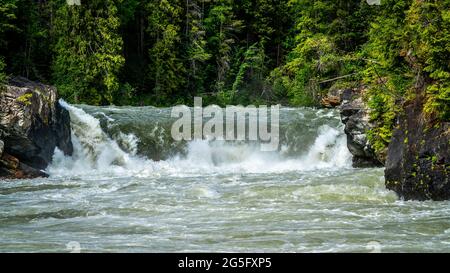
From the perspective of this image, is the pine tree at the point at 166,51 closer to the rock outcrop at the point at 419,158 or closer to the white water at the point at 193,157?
the white water at the point at 193,157

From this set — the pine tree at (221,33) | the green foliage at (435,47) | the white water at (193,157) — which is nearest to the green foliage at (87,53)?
the pine tree at (221,33)

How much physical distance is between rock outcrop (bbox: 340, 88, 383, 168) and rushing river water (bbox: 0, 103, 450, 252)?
3.31ft

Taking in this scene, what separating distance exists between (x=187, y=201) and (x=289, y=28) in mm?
32581

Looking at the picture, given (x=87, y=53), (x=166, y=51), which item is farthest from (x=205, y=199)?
(x=166, y=51)

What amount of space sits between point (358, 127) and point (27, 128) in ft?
34.1

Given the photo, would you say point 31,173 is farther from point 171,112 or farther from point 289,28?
point 289,28

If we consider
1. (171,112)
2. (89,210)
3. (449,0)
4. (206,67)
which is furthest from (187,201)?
(206,67)

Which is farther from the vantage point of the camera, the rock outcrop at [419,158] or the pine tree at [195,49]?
the pine tree at [195,49]

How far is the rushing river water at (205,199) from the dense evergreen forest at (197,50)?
9.24 ft

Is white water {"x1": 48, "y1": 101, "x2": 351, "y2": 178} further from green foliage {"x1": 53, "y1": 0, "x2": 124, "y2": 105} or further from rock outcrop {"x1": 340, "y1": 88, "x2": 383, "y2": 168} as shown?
green foliage {"x1": 53, "y1": 0, "x2": 124, "y2": 105}

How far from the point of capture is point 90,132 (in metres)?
22.7

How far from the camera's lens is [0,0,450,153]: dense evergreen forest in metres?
25.2

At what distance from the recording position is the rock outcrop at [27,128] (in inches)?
727

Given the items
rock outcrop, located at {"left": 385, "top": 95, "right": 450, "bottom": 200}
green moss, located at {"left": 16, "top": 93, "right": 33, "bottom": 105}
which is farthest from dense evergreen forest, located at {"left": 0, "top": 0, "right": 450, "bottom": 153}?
green moss, located at {"left": 16, "top": 93, "right": 33, "bottom": 105}
